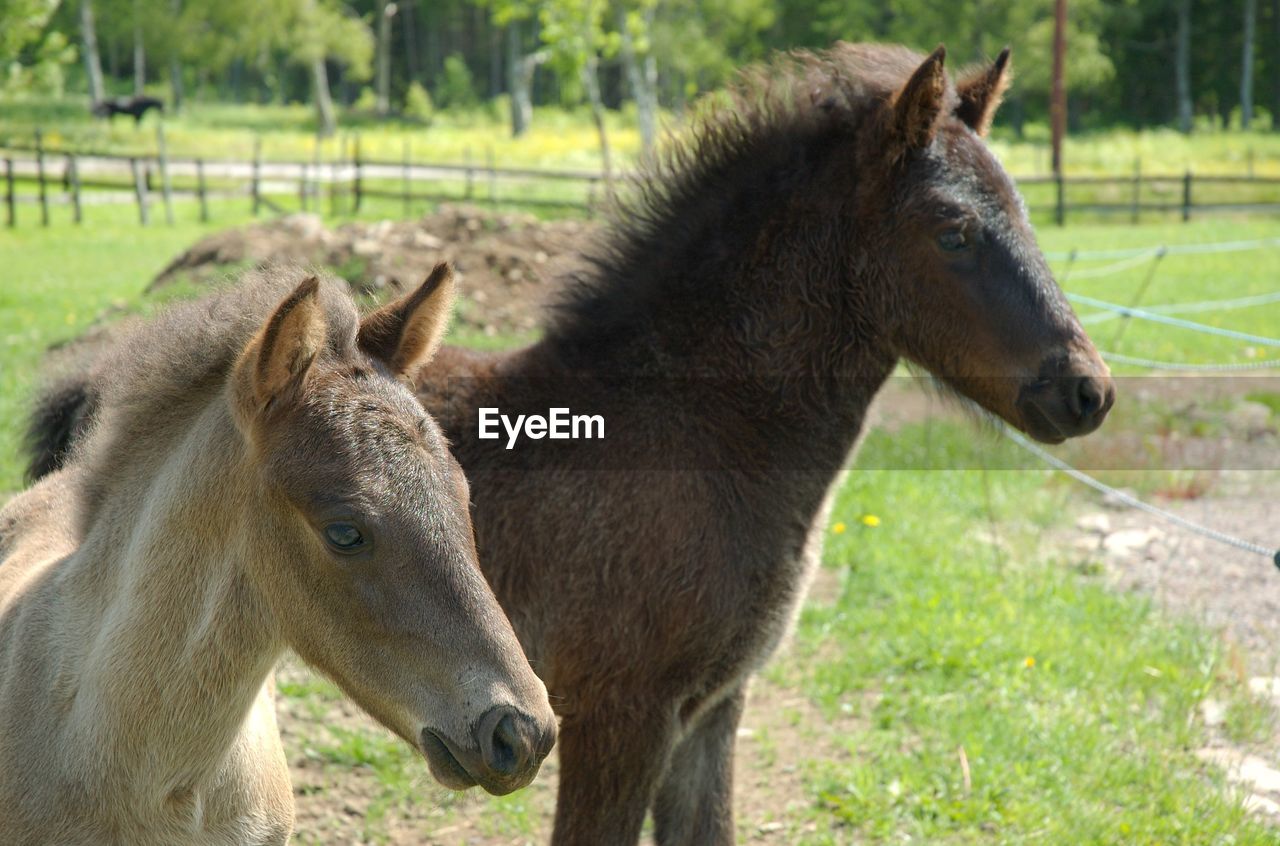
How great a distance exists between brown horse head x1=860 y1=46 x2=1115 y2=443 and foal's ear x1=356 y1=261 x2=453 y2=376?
60.5 inches

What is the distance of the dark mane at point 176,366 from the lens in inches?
104

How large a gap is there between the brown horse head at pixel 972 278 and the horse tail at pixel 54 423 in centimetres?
276

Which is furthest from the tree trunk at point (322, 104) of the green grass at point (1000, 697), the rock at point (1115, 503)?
the green grass at point (1000, 697)

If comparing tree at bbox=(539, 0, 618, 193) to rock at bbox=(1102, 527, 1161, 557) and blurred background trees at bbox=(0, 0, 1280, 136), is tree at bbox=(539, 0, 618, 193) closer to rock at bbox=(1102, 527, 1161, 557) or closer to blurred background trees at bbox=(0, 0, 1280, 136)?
blurred background trees at bbox=(0, 0, 1280, 136)

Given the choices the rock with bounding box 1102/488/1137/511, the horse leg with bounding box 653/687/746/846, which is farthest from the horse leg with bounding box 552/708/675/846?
the rock with bounding box 1102/488/1137/511

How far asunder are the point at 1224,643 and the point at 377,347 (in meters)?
4.90

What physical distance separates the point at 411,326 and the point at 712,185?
4.93 feet

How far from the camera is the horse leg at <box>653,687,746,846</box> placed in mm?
3893

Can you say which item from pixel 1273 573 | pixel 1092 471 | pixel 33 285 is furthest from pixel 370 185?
pixel 1273 573

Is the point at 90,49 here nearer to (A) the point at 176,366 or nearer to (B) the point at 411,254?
(B) the point at 411,254

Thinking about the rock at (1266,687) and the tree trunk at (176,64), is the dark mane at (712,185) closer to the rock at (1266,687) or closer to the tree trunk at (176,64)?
the rock at (1266,687)

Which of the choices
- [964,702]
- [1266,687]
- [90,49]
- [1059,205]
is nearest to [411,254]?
[964,702]

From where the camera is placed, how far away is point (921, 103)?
3521mm

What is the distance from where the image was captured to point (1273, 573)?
275 inches
